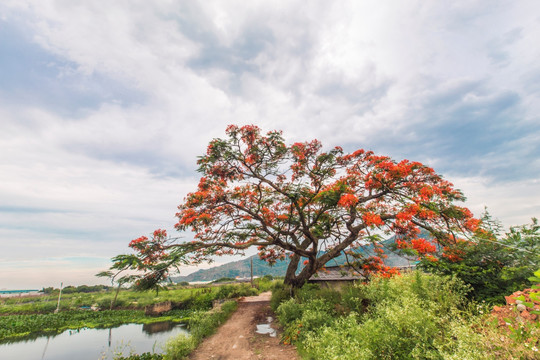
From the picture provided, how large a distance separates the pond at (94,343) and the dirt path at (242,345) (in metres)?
2.21

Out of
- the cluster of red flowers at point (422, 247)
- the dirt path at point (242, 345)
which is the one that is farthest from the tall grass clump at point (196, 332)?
the cluster of red flowers at point (422, 247)

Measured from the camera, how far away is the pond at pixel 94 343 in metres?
10.8

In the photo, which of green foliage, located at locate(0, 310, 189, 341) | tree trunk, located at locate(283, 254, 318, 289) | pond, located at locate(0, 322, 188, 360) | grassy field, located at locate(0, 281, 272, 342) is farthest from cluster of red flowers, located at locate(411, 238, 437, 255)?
green foliage, located at locate(0, 310, 189, 341)

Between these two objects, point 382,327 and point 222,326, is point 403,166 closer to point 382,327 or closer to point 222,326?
point 382,327

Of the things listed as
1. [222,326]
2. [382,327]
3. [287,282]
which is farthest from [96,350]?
[382,327]

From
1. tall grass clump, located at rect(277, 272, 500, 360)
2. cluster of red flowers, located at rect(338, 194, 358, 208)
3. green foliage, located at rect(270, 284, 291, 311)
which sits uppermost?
cluster of red flowers, located at rect(338, 194, 358, 208)

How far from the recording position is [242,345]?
26.2 feet

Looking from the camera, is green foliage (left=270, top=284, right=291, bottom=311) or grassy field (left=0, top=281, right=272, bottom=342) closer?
green foliage (left=270, top=284, right=291, bottom=311)

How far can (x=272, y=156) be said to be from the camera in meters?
10.5

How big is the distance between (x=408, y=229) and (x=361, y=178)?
2967 millimetres

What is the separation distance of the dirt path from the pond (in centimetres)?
221

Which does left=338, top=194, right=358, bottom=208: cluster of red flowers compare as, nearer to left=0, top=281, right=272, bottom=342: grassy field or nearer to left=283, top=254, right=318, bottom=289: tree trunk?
left=283, top=254, right=318, bottom=289: tree trunk

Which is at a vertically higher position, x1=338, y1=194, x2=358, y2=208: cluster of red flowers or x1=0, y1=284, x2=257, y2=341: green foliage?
x1=338, y1=194, x2=358, y2=208: cluster of red flowers

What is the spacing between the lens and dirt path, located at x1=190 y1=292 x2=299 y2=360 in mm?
6918
